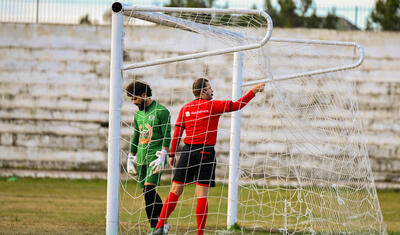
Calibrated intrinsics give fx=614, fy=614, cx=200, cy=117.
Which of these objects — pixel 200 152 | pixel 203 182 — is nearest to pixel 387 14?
pixel 200 152

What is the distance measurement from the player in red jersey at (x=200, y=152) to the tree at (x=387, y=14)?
9.22 metres

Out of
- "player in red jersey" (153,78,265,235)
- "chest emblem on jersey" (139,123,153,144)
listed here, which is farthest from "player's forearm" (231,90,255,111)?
"chest emblem on jersey" (139,123,153,144)

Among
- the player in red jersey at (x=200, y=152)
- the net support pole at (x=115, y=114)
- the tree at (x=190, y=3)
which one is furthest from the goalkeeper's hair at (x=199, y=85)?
the tree at (x=190, y=3)

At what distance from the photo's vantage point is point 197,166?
5.93 metres

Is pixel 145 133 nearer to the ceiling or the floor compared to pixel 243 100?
nearer to the floor

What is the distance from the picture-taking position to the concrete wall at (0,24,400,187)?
1287cm

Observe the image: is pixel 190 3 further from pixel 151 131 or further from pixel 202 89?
pixel 202 89

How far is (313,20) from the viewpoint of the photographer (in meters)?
14.2

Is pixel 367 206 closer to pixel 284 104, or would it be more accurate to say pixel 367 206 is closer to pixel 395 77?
pixel 284 104

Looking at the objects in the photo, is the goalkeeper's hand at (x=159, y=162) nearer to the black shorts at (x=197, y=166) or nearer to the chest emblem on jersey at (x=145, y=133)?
the black shorts at (x=197, y=166)

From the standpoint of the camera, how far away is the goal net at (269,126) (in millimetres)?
6550

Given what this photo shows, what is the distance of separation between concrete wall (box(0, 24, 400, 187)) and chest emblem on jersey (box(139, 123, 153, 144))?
6408 mm

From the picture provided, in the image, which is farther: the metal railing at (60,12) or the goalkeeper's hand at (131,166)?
the metal railing at (60,12)

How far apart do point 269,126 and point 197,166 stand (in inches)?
264
